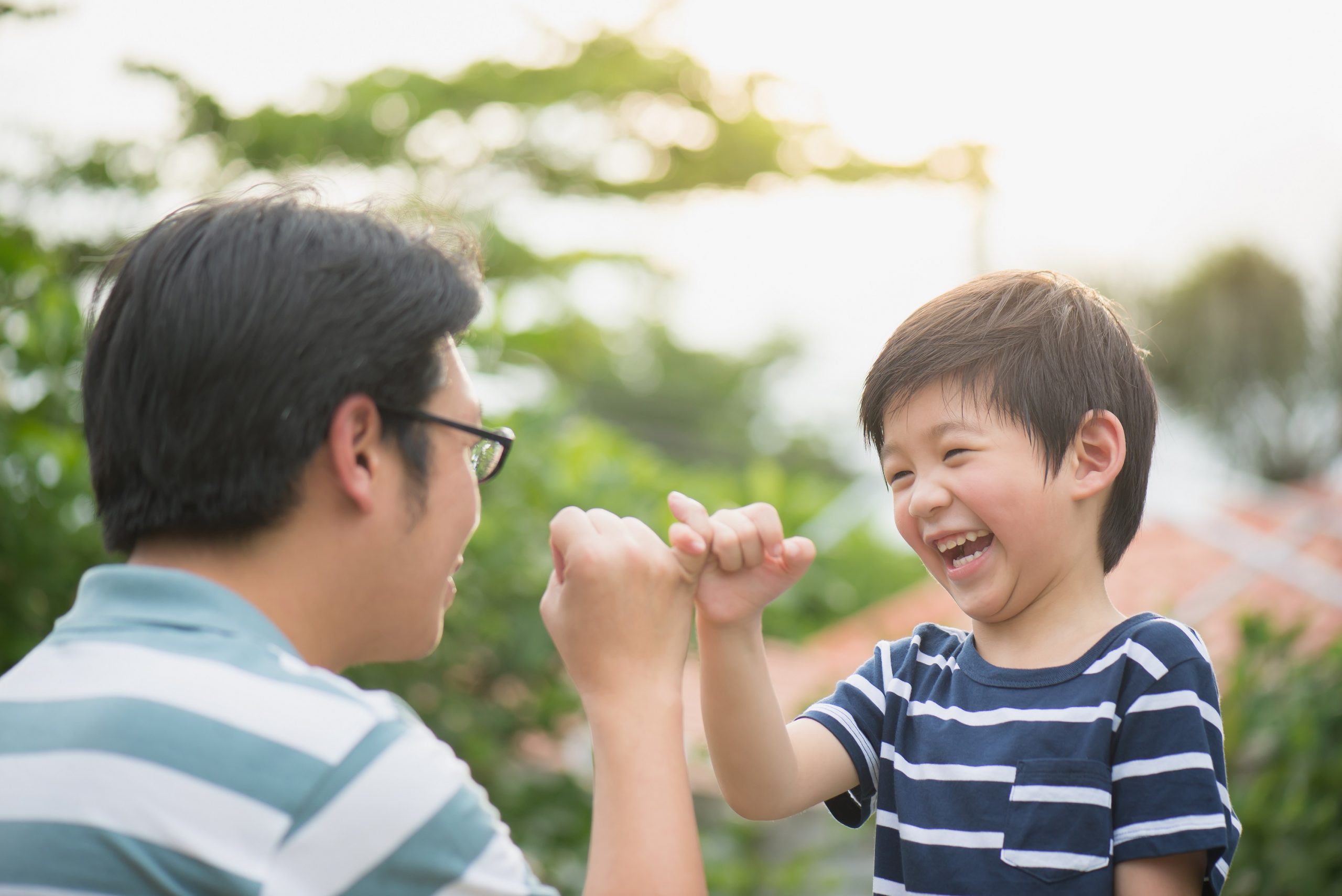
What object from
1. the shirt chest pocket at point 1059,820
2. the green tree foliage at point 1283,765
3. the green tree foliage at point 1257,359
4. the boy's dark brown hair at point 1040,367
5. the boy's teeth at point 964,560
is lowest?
the green tree foliage at point 1257,359

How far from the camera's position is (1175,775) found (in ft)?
4.57

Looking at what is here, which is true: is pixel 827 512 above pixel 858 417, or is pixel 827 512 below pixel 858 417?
below

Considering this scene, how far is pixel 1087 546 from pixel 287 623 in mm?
1092

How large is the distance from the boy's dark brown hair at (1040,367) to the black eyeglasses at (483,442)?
0.58m

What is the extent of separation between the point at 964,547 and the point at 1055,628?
0.17 m

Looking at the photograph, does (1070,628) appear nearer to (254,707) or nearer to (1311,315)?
(254,707)

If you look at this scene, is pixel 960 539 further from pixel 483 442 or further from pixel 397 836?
pixel 397 836

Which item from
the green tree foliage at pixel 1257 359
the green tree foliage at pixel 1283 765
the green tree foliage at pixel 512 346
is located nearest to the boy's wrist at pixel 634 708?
the green tree foliage at pixel 512 346

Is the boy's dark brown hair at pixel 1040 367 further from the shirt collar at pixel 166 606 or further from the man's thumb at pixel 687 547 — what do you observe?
the shirt collar at pixel 166 606

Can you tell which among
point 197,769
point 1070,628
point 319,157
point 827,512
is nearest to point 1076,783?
point 1070,628

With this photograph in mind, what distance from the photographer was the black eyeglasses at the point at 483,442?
1.36 metres

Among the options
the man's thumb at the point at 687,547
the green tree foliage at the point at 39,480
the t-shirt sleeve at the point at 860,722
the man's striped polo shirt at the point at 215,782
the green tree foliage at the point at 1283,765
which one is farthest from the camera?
the green tree foliage at the point at 39,480

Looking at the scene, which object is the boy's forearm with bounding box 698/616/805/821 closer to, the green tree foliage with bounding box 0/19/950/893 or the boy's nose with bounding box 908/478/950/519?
the boy's nose with bounding box 908/478/950/519

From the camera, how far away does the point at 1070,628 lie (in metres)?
1.58
